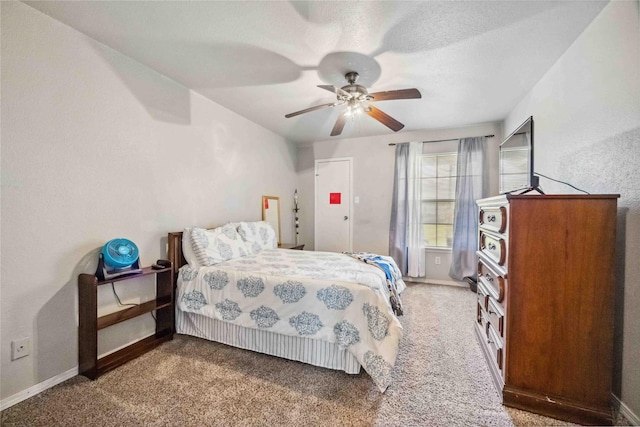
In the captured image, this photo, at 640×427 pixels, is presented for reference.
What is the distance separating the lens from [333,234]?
4762mm

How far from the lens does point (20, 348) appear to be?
→ 1.61 metres

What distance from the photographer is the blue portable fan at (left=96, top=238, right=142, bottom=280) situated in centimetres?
191

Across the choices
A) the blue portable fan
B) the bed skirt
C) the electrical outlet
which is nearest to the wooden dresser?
the bed skirt

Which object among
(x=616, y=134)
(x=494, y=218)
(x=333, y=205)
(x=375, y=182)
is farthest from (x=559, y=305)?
(x=333, y=205)

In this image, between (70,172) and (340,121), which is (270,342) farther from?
(340,121)

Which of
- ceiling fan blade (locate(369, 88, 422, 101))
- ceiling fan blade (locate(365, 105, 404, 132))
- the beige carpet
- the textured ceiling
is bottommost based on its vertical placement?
the beige carpet

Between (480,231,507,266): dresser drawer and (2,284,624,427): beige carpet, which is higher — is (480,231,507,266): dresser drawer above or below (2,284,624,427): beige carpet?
above

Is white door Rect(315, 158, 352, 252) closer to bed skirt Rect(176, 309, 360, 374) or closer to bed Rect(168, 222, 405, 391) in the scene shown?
bed Rect(168, 222, 405, 391)

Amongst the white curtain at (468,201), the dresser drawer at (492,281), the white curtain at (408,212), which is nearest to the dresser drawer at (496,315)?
the dresser drawer at (492,281)

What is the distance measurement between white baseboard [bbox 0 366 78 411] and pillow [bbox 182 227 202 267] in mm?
1044

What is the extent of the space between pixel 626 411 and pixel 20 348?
3535 mm

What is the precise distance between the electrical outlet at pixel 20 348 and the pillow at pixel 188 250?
43.2 inches

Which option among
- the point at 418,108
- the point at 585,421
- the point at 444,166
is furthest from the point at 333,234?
the point at 585,421

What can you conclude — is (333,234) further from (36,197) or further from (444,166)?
(36,197)
